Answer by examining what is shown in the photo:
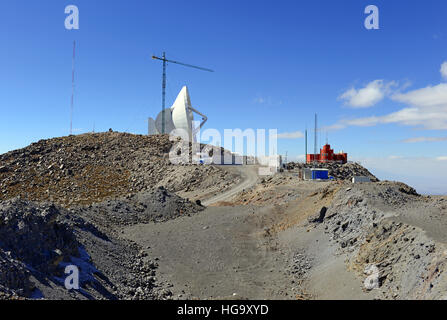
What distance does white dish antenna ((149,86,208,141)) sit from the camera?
67.6 meters

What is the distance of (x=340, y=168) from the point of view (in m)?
55.7

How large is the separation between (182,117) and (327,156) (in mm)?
28992

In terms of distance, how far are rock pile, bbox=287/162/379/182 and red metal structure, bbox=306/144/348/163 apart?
5.94ft

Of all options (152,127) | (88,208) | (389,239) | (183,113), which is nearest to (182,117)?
(183,113)

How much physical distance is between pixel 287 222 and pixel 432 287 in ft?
50.0

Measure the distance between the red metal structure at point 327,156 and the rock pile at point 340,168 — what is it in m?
→ 1.81

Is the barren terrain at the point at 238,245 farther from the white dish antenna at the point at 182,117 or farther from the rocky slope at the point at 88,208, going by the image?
the white dish antenna at the point at 182,117

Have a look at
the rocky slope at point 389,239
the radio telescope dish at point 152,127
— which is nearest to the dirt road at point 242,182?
the rocky slope at point 389,239

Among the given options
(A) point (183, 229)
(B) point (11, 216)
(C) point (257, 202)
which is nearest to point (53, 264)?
(B) point (11, 216)

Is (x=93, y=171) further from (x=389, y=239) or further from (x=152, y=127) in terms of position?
(x=389, y=239)

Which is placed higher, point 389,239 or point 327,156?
point 327,156

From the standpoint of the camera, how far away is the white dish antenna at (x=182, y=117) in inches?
2660

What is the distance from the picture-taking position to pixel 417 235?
14.5 m

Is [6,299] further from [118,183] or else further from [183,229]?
[118,183]
